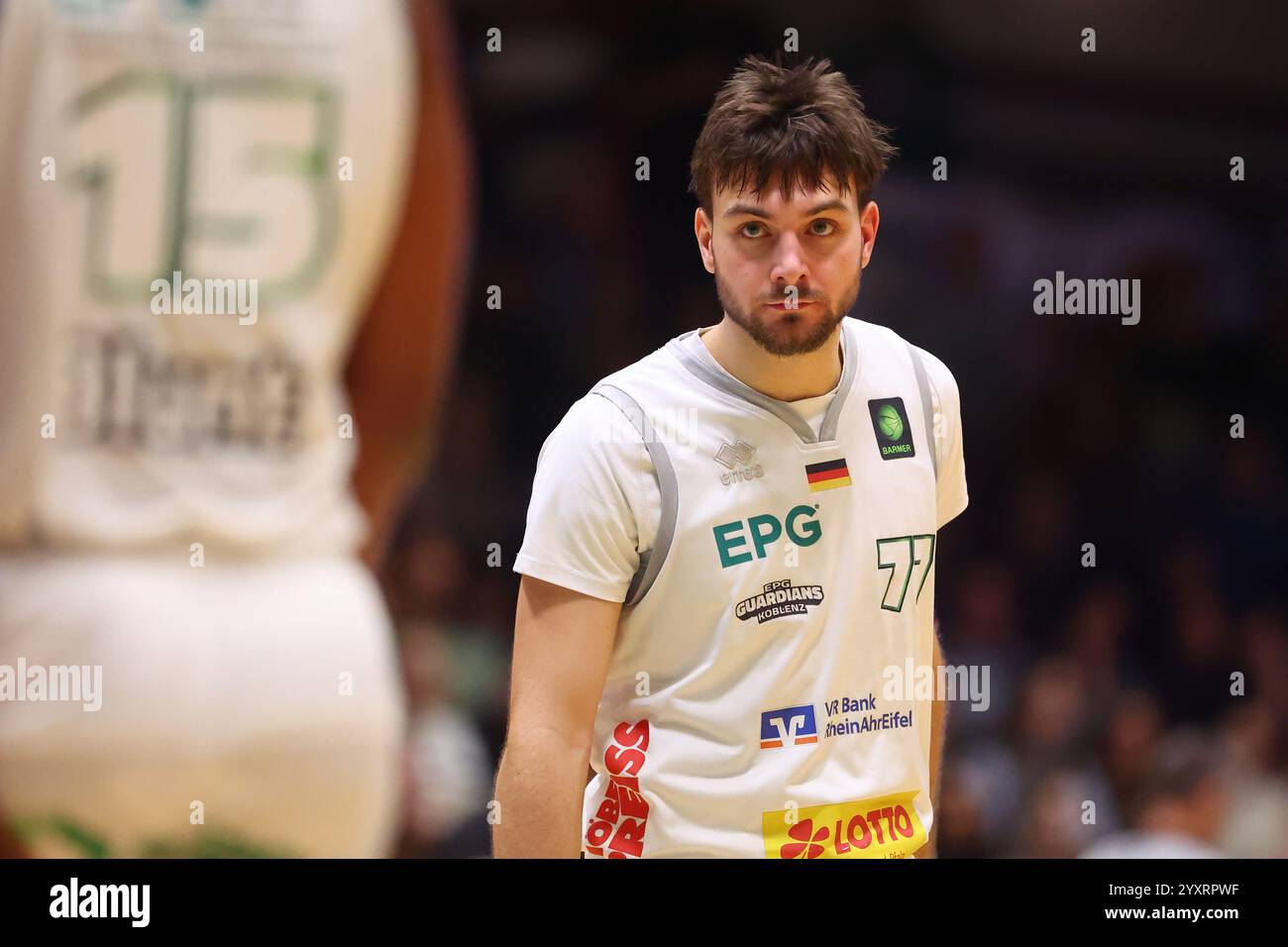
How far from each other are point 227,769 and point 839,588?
1032 millimetres

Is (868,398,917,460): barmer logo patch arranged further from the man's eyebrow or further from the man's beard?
the man's eyebrow

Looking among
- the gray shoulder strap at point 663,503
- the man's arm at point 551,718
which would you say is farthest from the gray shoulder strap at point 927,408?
the man's arm at point 551,718

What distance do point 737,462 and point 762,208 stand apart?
11.7 inches

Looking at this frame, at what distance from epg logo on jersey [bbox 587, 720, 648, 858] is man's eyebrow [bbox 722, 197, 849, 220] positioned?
23.7 inches

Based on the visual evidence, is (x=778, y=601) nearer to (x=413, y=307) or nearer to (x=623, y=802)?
(x=623, y=802)

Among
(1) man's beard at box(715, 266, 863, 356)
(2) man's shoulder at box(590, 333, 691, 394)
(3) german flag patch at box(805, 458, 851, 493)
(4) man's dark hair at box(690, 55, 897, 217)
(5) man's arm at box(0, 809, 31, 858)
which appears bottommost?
(5) man's arm at box(0, 809, 31, 858)

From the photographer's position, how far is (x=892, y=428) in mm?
2059

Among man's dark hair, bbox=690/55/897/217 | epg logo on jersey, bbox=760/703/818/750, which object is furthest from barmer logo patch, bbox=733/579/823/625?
man's dark hair, bbox=690/55/897/217

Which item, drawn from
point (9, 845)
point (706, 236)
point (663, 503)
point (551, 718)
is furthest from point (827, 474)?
point (9, 845)

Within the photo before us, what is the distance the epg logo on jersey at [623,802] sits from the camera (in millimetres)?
1899

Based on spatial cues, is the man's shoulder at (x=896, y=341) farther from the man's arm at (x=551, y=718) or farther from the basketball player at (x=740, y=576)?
the man's arm at (x=551, y=718)

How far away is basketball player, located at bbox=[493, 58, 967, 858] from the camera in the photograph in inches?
73.4

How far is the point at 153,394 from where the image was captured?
2.42m

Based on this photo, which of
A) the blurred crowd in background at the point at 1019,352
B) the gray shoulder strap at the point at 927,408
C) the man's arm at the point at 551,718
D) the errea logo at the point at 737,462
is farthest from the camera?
the blurred crowd in background at the point at 1019,352
